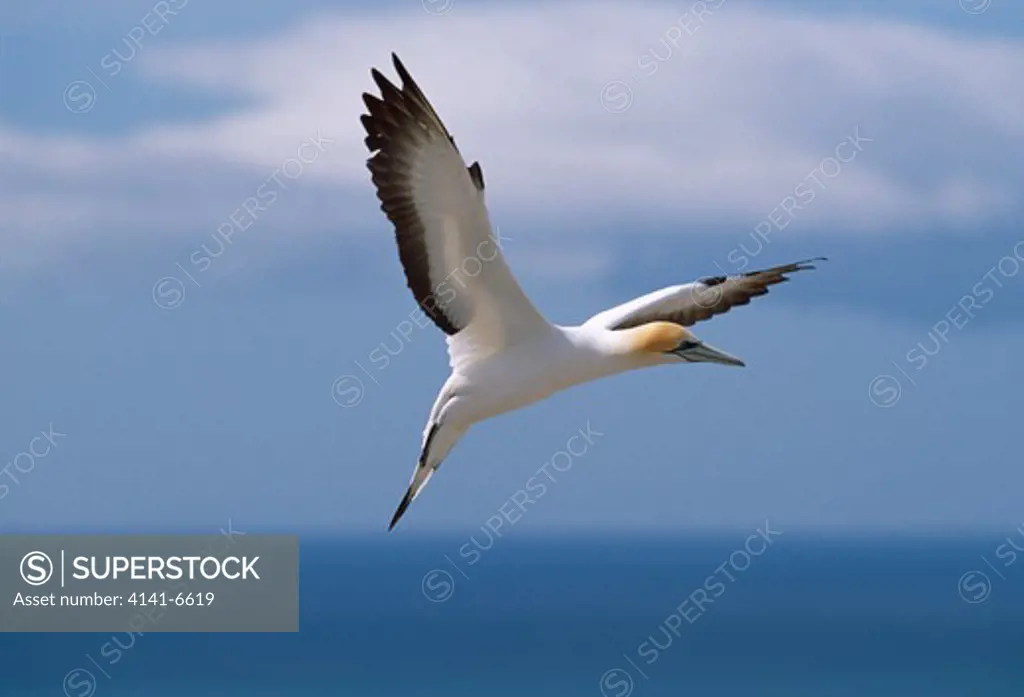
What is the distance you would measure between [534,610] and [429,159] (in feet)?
341

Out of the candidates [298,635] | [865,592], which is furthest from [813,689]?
[865,592]

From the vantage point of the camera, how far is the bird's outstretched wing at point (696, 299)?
49.3 feet

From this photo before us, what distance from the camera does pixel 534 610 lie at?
379ft

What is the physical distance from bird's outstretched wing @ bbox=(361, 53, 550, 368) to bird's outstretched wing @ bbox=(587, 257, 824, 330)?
1218 millimetres

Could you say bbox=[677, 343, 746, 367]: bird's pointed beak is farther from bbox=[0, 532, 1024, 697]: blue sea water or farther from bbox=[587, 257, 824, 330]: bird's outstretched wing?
bbox=[0, 532, 1024, 697]: blue sea water

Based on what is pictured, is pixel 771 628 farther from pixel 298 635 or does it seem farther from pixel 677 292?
pixel 677 292

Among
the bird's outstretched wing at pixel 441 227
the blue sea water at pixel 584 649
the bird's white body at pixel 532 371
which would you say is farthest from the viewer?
the blue sea water at pixel 584 649

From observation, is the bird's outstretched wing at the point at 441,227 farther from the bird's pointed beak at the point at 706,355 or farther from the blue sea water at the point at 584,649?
the blue sea water at the point at 584,649

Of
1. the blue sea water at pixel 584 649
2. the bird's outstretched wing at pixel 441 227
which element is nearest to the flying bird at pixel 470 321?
the bird's outstretched wing at pixel 441 227

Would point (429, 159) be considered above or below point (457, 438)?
above

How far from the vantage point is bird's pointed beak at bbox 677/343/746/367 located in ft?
45.1

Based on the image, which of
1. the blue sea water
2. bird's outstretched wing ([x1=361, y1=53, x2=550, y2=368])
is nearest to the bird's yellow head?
bird's outstretched wing ([x1=361, y1=53, x2=550, y2=368])

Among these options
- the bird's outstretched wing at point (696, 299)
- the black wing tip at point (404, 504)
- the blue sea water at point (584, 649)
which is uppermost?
the blue sea water at point (584, 649)

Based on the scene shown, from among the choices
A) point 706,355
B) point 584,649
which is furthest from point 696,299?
point 584,649
